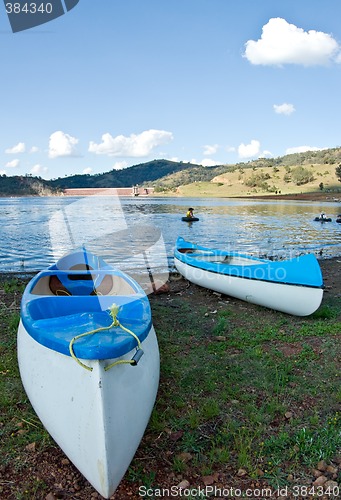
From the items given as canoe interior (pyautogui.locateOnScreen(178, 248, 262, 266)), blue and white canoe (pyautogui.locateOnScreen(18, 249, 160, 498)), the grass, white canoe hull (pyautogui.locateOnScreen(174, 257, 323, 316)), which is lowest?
the grass

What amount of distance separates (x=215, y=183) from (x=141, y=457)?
14221 cm

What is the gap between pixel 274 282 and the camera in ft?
26.4

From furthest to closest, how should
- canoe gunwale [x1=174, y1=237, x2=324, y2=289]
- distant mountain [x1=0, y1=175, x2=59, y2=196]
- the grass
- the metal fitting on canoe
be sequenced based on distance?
distant mountain [x1=0, y1=175, x2=59, y2=196], canoe gunwale [x1=174, y1=237, x2=324, y2=289], the grass, the metal fitting on canoe

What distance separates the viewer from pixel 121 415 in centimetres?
333

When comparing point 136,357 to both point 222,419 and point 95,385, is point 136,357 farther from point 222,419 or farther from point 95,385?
point 222,419

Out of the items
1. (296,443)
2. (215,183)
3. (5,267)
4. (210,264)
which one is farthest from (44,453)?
(215,183)

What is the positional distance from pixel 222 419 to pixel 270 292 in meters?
4.20

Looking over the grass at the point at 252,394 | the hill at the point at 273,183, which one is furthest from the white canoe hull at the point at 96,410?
the hill at the point at 273,183

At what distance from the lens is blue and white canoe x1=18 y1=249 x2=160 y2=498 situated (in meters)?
3.20

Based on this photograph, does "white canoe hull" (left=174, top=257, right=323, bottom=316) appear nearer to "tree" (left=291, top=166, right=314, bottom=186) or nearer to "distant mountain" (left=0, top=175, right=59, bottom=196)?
"tree" (left=291, top=166, right=314, bottom=186)

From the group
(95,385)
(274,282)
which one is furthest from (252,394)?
(274,282)

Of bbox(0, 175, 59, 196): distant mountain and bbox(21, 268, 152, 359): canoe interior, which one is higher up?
bbox(0, 175, 59, 196): distant mountain

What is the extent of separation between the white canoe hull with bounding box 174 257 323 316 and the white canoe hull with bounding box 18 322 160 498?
16.1 feet

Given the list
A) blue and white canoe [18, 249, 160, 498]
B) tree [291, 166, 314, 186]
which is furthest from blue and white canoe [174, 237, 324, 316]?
tree [291, 166, 314, 186]
